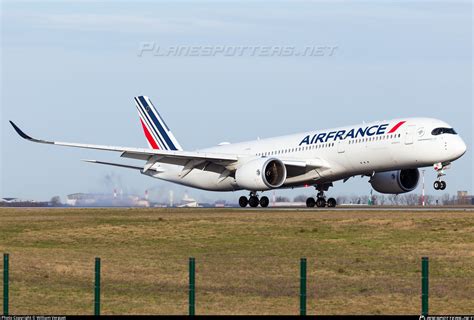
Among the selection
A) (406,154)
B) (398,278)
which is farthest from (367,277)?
(406,154)

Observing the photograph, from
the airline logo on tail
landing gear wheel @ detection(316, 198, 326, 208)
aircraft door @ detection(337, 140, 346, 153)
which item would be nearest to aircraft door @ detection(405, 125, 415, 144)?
the airline logo on tail

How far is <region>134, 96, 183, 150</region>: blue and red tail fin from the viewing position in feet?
254

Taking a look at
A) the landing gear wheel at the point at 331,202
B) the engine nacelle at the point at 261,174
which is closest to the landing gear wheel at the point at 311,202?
the landing gear wheel at the point at 331,202

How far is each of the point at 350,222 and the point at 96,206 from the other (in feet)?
115

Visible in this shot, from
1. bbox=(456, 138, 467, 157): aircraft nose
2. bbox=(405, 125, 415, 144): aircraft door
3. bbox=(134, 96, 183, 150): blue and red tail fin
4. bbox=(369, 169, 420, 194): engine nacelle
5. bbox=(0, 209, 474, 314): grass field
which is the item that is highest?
A: bbox=(134, 96, 183, 150): blue and red tail fin

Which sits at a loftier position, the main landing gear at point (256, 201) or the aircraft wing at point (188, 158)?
the aircraft wing at point (188, 158)

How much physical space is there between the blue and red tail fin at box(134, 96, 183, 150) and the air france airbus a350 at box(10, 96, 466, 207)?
18.2 ft

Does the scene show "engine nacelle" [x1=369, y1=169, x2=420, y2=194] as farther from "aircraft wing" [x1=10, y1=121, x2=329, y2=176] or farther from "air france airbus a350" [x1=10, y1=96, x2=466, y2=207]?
"aircraft wing" [x1=10, y1=121, x2=329, y2=176]

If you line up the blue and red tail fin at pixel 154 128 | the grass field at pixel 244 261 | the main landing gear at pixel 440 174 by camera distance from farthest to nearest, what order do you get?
the blue and red tail fin at pixel 154 128 < the main landing gear at pixel 440 174 < the grass field at pixel 244 261

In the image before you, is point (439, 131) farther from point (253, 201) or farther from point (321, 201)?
point (253, 201)

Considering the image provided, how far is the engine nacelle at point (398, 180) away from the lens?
212 feet

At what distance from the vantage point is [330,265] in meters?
32.2

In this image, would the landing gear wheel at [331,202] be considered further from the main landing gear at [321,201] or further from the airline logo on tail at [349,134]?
the airline logo on tail at [349,134]

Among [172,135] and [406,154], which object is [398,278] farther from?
[172,135]
